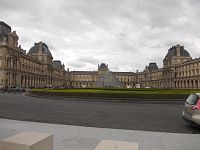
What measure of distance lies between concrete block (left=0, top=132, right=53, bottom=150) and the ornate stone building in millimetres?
77663

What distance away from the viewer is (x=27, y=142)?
383 cm

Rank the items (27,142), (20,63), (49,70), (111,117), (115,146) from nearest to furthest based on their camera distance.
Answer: (27,142), (115,146), (111,117), (20,63), (49,70)

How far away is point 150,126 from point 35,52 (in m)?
119

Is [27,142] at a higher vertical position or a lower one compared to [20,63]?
lower

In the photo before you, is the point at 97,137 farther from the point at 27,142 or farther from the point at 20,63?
the point at 20,63

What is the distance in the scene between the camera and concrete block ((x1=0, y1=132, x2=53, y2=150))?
3.72 metres

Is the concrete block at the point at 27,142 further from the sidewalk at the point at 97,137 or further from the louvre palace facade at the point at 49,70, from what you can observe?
the louvre palace facade at the point at 49,70

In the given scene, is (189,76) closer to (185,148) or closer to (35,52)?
(35,52)

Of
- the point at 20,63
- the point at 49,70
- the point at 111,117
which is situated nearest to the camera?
the point at 111,117

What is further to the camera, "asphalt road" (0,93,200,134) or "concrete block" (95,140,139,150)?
"asphalt road" (0,93,200,134)

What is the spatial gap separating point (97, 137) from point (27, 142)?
3704mm

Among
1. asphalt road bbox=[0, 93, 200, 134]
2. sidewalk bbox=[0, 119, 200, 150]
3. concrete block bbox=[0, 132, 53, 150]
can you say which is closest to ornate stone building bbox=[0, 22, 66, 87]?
asphalt road bbox=[0, 93, 200, 134]

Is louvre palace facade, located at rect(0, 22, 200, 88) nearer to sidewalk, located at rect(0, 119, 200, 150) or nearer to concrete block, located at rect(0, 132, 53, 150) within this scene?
sidewalk, located at rect(0, 119, 200, 150)

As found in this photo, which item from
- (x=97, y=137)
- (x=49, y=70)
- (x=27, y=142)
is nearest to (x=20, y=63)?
(x=49, y=70)
